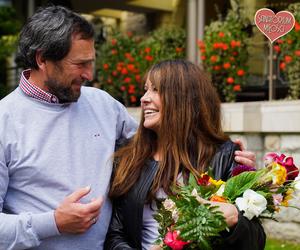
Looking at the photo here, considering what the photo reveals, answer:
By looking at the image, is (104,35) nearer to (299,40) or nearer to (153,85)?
(299,40)

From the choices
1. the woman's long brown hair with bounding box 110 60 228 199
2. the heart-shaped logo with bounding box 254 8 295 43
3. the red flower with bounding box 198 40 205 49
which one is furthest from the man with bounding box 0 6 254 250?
the red flower with bounding box 198 40 205 49

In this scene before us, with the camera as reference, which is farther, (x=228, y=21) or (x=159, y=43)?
(x=159, y=43)

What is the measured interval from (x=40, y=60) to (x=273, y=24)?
1.20m

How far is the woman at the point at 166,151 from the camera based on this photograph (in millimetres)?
2617

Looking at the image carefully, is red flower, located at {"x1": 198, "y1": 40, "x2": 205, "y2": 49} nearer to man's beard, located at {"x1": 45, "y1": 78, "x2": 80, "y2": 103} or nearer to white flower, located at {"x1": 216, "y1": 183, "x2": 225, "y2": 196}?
man's beard, located at {"x1": 45, "y1": 78, "x2": 80, "y2": 103}

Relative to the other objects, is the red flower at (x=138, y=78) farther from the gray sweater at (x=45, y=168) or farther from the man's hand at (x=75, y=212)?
the man's hand at (x=75, y=212)

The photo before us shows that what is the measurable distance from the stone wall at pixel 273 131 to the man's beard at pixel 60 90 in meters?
3.37

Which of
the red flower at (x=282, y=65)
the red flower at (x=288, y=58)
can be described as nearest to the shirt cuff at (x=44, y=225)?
the red flower at (x=288, y=58)

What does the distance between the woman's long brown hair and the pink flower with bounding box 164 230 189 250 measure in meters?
0.46

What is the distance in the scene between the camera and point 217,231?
6.91 ft

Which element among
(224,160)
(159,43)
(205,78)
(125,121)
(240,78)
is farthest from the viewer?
(159,43)

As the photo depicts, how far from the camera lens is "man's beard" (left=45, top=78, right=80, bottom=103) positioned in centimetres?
258

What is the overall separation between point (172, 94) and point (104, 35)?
6.76 meters

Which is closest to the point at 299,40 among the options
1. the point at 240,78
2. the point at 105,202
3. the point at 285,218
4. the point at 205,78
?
the point at 240,78
